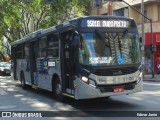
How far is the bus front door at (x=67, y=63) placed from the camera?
13188 millimetres

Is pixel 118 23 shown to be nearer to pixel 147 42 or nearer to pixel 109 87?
pixel 109 87

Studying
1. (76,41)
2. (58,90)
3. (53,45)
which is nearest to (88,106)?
(58,90)

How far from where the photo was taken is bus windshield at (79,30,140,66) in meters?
12.2

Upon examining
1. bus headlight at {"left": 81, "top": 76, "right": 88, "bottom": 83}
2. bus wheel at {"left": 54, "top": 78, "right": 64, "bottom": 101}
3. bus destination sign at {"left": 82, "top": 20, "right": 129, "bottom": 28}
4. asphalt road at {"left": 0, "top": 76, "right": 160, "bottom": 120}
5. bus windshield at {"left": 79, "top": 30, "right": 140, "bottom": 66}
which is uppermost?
bus destination sign at {"left": 82, "top": 20, "right": 129, "bottom": 28}

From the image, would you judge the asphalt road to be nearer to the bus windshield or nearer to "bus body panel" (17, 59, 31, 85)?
the bus windshield

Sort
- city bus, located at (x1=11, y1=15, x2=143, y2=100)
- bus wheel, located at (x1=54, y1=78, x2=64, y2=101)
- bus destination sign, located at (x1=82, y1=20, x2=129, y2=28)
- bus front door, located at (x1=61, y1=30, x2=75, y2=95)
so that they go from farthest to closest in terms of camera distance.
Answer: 1. bus wheel, located at (x1=54, y1=78, x2=64, y2=101)
2. bus front door, located at (x1=61, y1=30, x2=75, y2=95)
3. bus destination sign, located at (x1=82, y1=20, x2=129, y2=28)
4. city bus, located at (x1=11, y1=15, x2=143, y2=100)

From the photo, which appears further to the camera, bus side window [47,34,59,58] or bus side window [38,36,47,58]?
bus side window [38,36,47,58]

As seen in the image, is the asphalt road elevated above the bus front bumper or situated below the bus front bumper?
below

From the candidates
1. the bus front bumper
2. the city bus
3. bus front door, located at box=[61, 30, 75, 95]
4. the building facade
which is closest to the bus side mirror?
the city bus

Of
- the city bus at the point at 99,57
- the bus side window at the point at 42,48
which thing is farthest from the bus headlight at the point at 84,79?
the bus side window at the point at 42,48

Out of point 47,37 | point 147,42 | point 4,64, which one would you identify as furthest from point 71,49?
point 4,64

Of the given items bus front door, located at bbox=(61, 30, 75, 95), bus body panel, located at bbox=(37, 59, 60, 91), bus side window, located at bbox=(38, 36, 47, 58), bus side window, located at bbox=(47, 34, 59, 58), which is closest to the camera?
bus front door, located at bbox=(61, 30, 75, 95)

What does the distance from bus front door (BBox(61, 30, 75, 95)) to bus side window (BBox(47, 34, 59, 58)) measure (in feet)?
2.18

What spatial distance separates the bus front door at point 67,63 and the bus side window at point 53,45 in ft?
2.18
